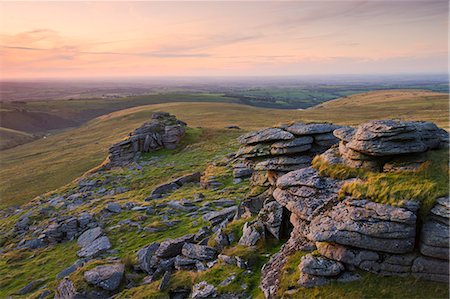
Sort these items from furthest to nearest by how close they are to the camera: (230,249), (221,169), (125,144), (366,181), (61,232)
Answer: (125,144) < (221,169) < (61,232) < (230,249) < (366,181)

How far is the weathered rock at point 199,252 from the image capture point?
21.3 metres

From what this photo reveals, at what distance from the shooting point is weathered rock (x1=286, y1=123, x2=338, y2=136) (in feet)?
77.4

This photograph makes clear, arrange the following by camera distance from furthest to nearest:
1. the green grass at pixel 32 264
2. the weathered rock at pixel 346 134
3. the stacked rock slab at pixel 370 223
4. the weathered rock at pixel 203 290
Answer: the green grass at pixel 32 264 < the weathered rock at pixel 346 134 < the weathered rock at pixel 203 290 < the stacked rock slab at pixel 370 223

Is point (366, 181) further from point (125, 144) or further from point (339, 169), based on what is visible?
point (125, 144)

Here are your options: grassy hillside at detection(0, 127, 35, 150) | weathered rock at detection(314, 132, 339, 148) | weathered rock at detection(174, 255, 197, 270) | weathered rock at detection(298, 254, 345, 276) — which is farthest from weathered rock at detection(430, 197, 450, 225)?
grassy hillside at detection(0, 127, 35, 150)

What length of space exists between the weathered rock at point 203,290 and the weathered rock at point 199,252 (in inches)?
104

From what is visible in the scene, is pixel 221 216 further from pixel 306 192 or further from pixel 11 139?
pixel 11 139

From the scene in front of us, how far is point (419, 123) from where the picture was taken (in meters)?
18.3

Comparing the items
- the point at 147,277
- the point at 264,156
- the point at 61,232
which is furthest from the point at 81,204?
the point at 264,156

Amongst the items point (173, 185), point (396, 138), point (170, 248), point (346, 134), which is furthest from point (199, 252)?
point (173, 185)

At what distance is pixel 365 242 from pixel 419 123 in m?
8.12

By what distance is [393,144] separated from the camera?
1683 cm

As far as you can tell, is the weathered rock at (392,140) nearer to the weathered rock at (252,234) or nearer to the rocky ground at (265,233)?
the rocky ground at (265,233)

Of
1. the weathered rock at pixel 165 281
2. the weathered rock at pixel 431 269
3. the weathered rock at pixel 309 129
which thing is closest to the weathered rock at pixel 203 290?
the weathered rock at pixel 165 281
